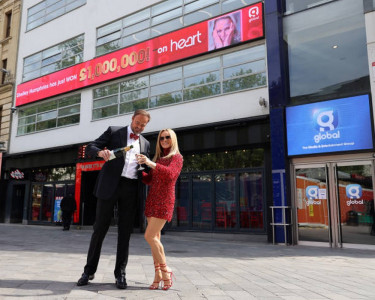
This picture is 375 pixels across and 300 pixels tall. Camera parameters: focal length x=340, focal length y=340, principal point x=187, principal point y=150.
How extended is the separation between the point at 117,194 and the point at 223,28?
9.65 m

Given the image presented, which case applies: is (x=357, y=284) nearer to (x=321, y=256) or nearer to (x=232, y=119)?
(x=321, y=256)

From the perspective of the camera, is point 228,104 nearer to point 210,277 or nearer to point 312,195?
point 312,195

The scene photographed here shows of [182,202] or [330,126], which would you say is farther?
[182,202]

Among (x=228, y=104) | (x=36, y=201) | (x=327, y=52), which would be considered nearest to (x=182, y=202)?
(x=228, y=104)

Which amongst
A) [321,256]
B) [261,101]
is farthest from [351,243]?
[261,101]

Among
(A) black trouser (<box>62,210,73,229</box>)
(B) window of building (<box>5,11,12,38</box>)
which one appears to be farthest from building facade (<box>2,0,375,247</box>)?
(B) window of building (<box>5,11,12,38</box>)

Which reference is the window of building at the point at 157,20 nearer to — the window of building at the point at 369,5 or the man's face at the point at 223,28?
the man's face at the point at 223,28

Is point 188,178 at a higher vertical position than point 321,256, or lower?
higher

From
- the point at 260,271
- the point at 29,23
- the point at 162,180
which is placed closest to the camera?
the point at 162,180

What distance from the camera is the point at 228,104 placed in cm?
1152

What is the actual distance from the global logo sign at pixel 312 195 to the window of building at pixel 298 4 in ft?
18.0

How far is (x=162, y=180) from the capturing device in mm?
3713

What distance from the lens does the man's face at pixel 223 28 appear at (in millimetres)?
11773

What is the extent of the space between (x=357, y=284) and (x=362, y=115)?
5.77 metres
